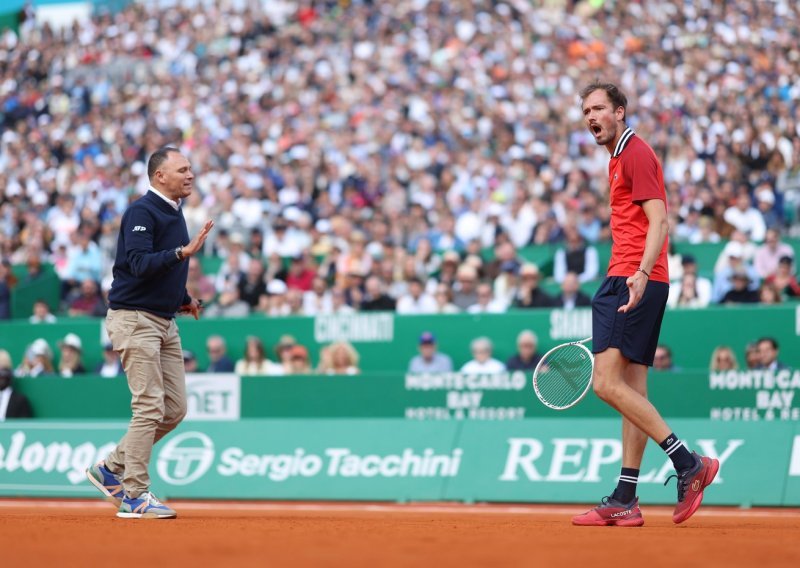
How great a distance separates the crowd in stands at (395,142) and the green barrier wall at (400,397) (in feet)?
1.94

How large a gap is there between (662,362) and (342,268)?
16.7 feet

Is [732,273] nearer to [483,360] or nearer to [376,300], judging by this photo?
[483,360]

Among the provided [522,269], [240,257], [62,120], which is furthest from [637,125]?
[62,120]

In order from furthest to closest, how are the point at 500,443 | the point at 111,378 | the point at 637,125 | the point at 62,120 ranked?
the point at 62,120
the point at 637,125
the point at 111,378
the point at 500,443

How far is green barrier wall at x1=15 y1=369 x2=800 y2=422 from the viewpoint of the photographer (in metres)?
12.3

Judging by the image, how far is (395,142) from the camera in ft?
69.4

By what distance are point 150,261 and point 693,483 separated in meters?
3.34

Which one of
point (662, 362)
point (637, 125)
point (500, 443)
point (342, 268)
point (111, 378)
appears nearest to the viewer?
point (500, 443)

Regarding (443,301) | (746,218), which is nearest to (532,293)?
(443,301)

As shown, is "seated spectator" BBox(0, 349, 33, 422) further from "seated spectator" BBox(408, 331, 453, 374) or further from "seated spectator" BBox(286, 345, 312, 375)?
"seated spectator" BBox(408, 331, 453, 374)

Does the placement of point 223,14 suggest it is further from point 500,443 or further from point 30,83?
point 500,443

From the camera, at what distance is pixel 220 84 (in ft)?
84.4

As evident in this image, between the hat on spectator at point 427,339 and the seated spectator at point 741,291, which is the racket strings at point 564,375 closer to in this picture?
the hat on spectator at point 427,339

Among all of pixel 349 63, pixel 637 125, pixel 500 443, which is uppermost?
pixel 349 63
